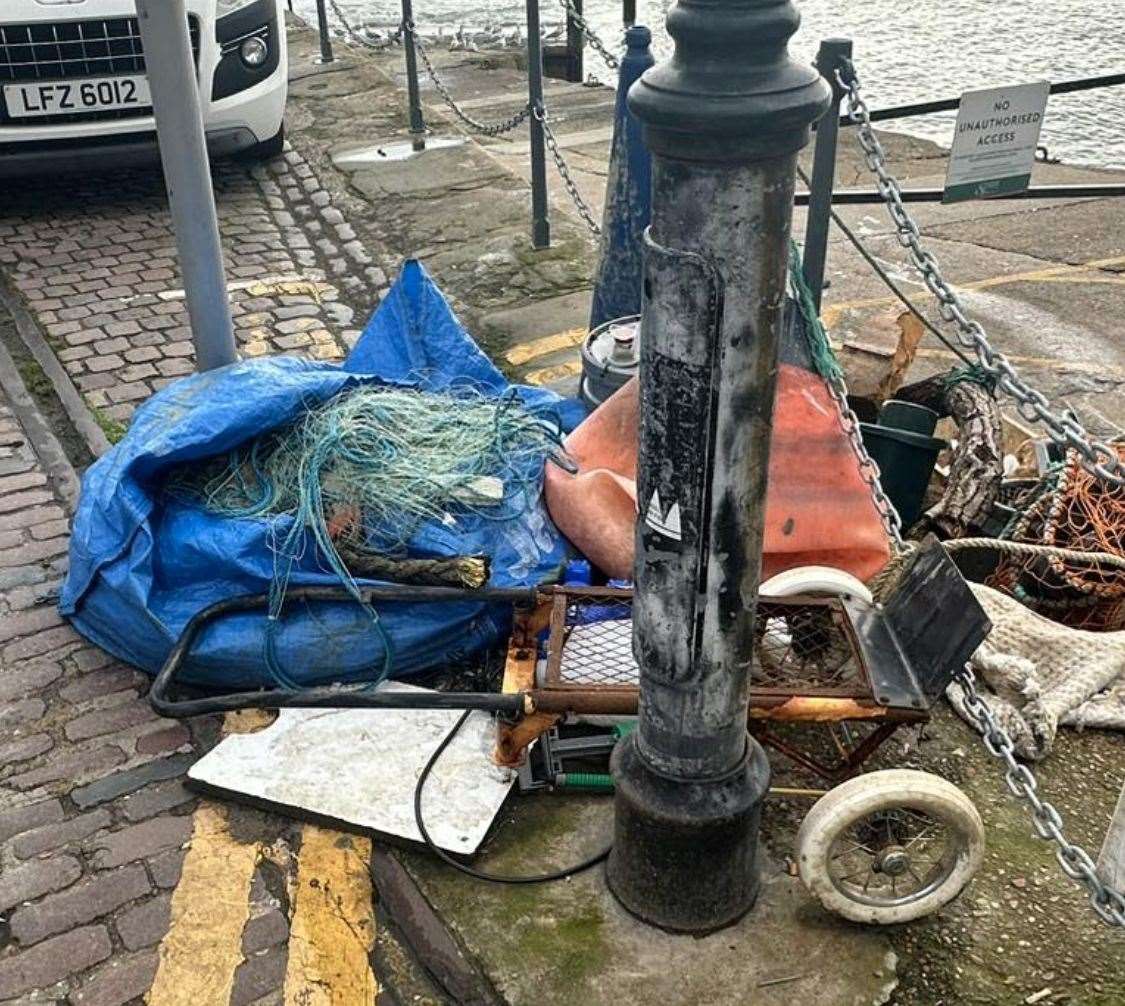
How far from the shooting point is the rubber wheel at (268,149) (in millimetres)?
8500

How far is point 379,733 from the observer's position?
3635 millimetres

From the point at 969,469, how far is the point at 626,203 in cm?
174

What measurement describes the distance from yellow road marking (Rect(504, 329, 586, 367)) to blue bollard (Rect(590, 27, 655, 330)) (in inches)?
39.0

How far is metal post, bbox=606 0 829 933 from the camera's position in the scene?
2.18 metres

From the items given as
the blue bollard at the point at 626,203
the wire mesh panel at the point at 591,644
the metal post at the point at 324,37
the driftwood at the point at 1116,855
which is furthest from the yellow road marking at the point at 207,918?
the metal post at the point at 324,37

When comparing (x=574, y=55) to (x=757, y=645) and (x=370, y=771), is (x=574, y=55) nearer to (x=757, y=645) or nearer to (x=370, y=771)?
(x=757, y=645)

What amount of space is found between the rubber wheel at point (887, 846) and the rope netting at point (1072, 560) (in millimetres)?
1369

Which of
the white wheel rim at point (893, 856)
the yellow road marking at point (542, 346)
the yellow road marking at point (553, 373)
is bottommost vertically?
the yellow road marking at point (542, 346)

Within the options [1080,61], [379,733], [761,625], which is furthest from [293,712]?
[1080,61]

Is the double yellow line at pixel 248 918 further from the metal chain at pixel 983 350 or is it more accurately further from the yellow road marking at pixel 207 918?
the metal chain at pixel 983 350

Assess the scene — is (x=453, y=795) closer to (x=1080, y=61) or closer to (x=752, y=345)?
(x=752, y=345)

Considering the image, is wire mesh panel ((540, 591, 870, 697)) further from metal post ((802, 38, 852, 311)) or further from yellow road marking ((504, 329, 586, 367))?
yellow road marking ((504, 329, 586, 367))

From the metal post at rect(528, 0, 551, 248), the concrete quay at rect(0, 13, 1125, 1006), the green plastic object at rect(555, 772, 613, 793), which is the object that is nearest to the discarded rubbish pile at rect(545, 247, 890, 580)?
the concrete quay at rect(0, 13, 1125, 1006)

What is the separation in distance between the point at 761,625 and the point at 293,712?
1462 mm
